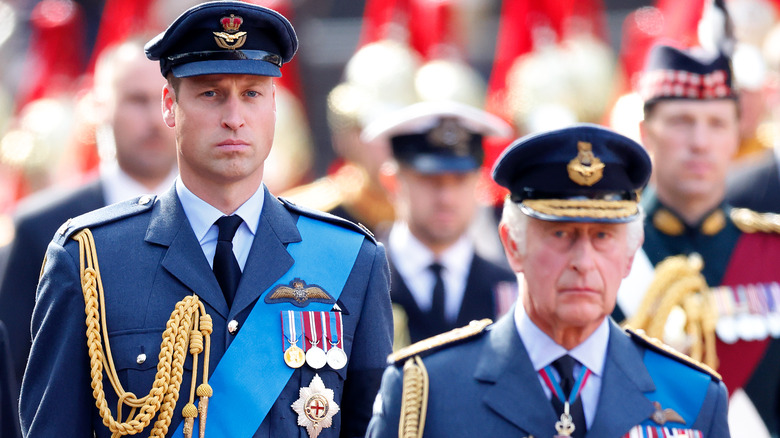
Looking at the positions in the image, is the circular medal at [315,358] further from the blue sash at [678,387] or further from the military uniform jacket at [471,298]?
the military uniform jacket at [471,298]

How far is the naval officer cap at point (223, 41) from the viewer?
175 inches

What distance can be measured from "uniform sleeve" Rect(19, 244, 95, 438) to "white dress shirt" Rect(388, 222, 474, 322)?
118 inches

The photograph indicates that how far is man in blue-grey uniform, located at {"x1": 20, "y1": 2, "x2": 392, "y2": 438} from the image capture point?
4.34 m

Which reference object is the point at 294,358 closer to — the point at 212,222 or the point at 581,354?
the point at 212,222

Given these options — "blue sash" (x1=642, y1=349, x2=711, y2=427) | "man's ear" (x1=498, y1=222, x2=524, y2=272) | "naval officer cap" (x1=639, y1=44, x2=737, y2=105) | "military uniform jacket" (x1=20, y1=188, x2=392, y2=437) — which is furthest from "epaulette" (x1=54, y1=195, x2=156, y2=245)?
"naval officer cap" (x1=639, y1=44, x2=737, y2=105)

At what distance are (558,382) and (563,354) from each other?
79 millimetres

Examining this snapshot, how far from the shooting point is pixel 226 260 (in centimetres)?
449

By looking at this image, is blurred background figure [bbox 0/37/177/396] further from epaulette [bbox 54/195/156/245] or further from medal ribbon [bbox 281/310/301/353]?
medal ribbon [bbox 281/310/301/353]

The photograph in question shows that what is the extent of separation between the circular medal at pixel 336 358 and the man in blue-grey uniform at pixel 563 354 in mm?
201

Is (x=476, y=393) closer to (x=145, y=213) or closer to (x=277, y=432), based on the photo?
(x=277, y=432)

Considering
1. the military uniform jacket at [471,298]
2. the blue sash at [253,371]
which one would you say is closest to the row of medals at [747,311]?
the military uniform jacket at [471,298]

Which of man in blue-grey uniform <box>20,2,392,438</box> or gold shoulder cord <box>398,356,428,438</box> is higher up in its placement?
man in blue-grey uniform <box>20,2,392,438</box>

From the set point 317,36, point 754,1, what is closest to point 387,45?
point 754,1

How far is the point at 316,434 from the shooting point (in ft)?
14.5
